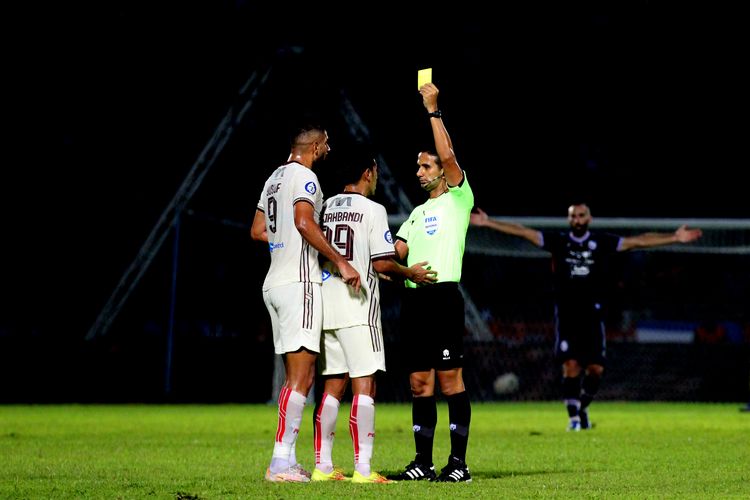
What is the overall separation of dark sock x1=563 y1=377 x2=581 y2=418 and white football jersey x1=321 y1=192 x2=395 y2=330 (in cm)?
649

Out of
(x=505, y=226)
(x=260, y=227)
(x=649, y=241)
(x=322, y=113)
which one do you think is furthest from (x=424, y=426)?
(x=322, y=113)

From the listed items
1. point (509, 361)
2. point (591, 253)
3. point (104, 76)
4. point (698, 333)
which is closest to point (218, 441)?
point (591, 253)

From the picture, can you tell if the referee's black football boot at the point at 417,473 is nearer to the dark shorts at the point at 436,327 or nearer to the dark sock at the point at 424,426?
the dark sock at the point at 424,426

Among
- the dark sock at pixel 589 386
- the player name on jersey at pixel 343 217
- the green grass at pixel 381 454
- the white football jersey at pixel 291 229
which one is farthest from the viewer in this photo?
the dark sock at pixel 589 386

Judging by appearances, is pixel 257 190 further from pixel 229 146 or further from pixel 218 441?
pixel 218 441

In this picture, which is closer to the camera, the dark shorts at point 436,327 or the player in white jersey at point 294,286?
the player in white jersey at point 294,286

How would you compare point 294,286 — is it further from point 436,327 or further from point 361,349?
point 436,327

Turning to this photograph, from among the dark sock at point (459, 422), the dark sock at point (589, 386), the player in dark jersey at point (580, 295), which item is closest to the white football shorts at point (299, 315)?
the dark sock at point (459, 422)

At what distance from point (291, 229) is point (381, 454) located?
10.8ft

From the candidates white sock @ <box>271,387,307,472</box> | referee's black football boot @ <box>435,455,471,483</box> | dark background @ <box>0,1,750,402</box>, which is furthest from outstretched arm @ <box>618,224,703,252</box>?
dark background @ <box>0,1,750,402</box>

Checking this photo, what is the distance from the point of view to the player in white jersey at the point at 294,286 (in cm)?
849

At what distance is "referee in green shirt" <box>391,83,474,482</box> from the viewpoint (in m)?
8.85

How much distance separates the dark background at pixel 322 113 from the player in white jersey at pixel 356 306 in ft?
58.1

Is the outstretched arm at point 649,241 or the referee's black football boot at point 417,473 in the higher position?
the outstretched arm at point 649,241
